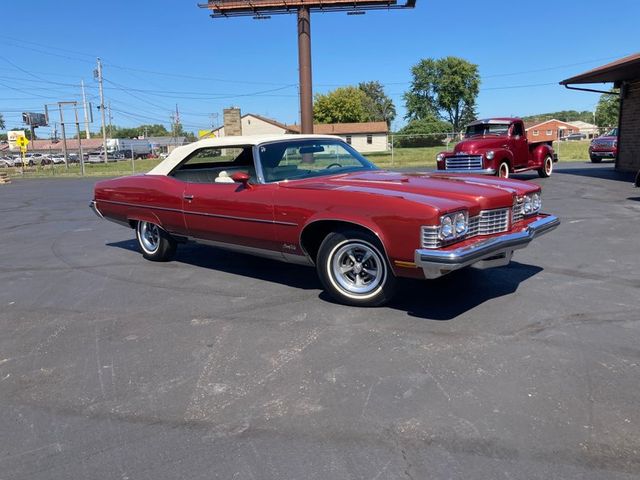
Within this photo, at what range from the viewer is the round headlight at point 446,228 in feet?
13.0

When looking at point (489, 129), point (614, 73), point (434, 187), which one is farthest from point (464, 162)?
point (434, 187)

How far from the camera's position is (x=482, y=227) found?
173 inches

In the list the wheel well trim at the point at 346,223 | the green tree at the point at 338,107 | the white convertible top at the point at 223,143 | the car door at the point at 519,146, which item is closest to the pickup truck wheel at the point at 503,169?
the car door at the point at 519,146

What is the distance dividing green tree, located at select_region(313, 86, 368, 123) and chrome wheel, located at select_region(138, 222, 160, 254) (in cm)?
7568

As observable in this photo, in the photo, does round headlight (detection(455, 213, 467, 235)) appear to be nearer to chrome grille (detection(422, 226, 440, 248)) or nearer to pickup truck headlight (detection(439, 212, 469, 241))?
pickup truck headlight (detection(439, 212, 469, 241))

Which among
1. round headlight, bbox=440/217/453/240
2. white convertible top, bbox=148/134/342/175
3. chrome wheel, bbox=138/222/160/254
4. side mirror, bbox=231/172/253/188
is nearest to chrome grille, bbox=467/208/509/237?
round headlight, bbox=440/217/453/240

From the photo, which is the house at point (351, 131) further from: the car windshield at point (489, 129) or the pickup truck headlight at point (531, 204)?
the pickup truck headlight at point (531, 204)

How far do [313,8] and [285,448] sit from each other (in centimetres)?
2388

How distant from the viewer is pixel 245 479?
2383mm

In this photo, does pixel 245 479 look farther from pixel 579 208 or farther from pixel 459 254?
pixel 579 208

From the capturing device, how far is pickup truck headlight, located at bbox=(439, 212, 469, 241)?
3979 millimetres

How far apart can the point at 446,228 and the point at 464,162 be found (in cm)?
1092

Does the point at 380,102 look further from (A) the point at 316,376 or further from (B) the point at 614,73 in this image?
(A) the point at 316,376

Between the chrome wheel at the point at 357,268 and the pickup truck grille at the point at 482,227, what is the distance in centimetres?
58
